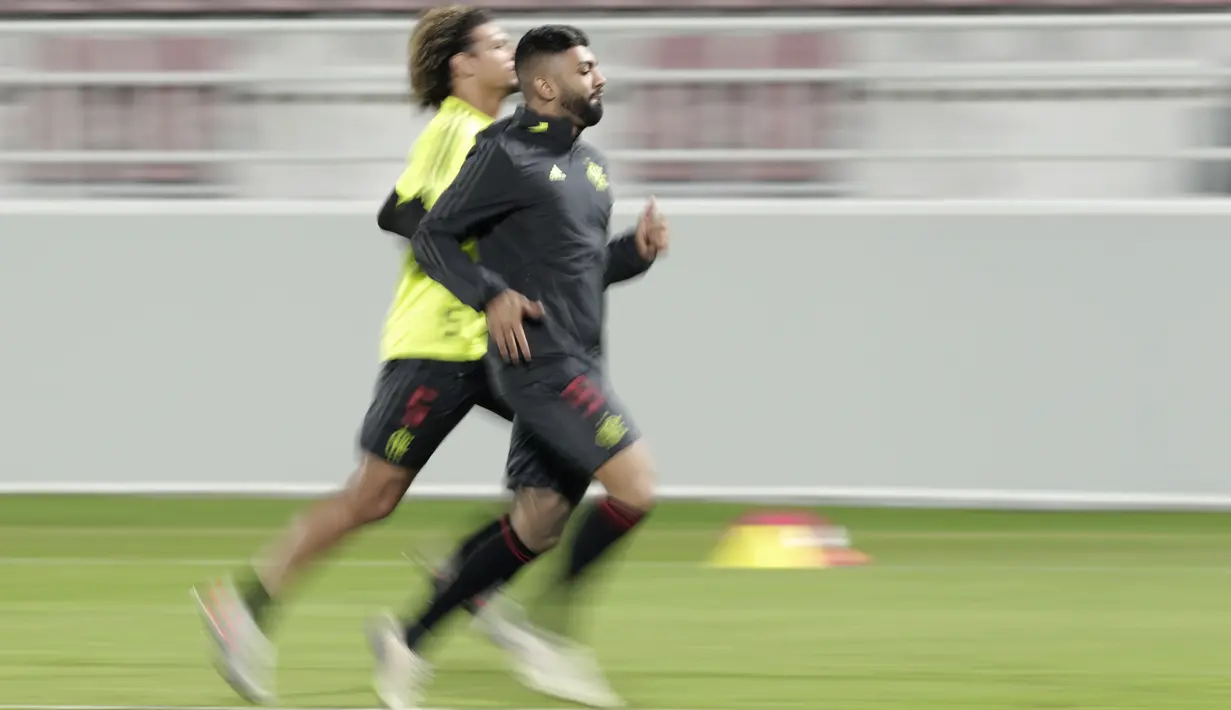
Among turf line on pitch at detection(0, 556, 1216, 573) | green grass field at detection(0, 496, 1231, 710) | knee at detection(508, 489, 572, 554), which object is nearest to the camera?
knee at detection(508, 489, 572, 554)

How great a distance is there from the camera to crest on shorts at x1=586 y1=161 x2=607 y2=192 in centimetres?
602

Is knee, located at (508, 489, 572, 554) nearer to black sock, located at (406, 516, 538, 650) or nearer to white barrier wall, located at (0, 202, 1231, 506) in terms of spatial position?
black sock, located at (406, 516, 538, 650)

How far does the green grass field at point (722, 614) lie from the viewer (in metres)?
6.46

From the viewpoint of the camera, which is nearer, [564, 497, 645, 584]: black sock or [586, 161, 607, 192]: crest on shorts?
[564, 497, 645, 584]: black sock

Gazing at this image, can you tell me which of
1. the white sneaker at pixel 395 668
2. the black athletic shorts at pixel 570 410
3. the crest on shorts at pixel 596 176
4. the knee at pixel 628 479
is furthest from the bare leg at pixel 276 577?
the crest on shorts at pixel 596 176

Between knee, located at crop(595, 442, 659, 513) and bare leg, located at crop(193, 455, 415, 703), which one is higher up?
knee, located at crop(595, 442, 659, 513)

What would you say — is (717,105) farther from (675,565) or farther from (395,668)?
(395,668)

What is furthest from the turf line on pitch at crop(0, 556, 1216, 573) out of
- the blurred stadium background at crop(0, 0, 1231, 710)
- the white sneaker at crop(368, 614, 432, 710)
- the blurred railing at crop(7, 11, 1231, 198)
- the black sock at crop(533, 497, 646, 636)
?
the white sneaker at crop(368, 614, 432, 710)

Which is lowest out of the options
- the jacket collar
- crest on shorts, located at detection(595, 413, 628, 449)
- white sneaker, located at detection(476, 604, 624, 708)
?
white sneaker, located at detection(476, 604, 624, 708)

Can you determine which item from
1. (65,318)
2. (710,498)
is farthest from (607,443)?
(65,318)

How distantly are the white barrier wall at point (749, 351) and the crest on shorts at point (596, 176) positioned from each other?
5165 millimetres

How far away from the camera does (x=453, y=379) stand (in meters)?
6.22

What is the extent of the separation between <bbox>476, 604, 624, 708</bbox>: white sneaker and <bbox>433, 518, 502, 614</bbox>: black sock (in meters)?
0.21

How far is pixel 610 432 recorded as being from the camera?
5824mm
